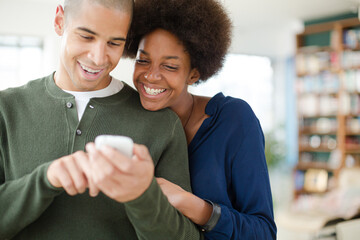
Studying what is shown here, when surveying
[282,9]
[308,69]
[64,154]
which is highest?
[282,9]

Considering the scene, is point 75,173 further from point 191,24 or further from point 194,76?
point 194,76

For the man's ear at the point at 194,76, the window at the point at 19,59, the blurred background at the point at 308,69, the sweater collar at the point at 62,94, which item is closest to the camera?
the sweater collar at the point at 62,94

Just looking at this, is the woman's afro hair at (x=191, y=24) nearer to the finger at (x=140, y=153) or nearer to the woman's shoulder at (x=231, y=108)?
the woman's shoulder at (x=231, y=108)

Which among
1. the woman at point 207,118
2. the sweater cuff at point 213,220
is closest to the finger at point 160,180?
the woman at point 207,118

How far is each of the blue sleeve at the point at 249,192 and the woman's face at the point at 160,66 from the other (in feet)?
1.00

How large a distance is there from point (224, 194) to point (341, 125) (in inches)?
221

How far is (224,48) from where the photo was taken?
1.67 metres

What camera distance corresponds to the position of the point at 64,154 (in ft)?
3.65

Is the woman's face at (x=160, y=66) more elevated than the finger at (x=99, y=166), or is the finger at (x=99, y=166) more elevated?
the woman's face at (x=160, y=66)

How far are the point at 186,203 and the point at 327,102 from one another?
238 inches

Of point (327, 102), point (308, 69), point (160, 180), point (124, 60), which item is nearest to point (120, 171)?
point (160, 180)

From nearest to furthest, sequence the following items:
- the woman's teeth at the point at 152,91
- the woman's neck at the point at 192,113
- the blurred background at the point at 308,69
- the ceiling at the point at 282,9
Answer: the woman's teeth at the point at 152,91 → the woman's neck at the point at 192,113 → the blurred background at the point at 308,69 → the ceiling at the point at 282,9

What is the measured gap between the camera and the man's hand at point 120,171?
0.72m

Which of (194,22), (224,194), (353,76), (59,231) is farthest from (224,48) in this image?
(353,76)
